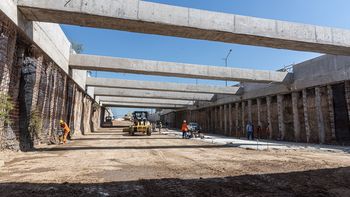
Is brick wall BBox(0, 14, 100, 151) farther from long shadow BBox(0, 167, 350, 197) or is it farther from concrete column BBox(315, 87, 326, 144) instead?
concrete column BBox(315, 87, 326, 144)

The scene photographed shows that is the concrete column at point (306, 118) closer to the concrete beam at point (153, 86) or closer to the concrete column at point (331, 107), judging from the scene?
the concrete column at point (331, 107)

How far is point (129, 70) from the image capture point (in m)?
17.4

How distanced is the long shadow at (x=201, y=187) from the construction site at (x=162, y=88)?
21 mm

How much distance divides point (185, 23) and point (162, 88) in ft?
48.7

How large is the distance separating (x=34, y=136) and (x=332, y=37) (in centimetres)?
1523

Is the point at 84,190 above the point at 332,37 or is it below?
below

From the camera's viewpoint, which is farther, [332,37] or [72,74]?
[72,74]

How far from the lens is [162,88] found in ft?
81.6

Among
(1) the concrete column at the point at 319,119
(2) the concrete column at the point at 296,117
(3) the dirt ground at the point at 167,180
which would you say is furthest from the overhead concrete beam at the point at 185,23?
(2) the concrete column at the point at 296,117

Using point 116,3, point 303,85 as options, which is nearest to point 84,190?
point 116,3

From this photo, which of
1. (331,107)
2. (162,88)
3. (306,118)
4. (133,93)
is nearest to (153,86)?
(162,88)

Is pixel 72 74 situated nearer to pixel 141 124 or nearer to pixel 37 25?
pixel 37 25

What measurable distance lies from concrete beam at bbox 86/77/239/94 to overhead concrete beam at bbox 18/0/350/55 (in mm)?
13482

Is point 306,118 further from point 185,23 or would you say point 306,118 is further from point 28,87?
point 28,87
